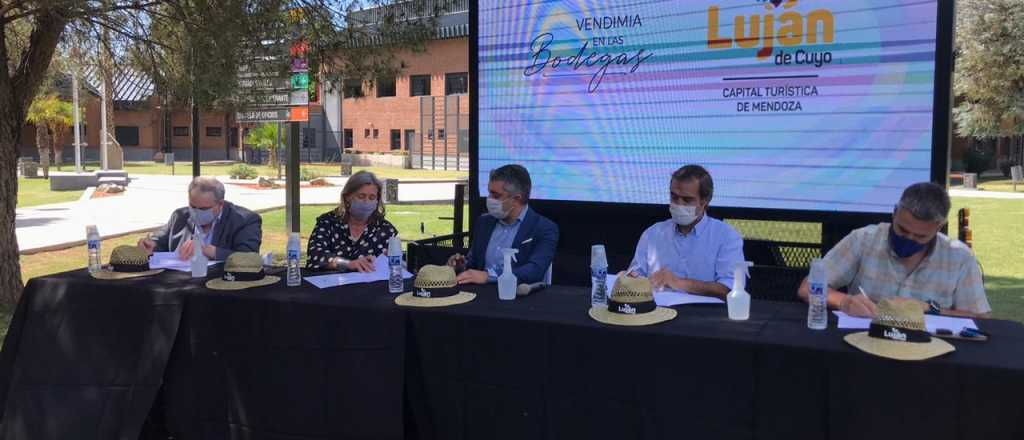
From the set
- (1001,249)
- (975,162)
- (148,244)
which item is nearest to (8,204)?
(148,244)

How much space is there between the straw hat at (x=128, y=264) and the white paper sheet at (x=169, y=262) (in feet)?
0.52

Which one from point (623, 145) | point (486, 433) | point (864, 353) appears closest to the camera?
point (864, 353)

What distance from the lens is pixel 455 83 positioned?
38219 millimetres

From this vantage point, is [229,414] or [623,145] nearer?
[229,414]

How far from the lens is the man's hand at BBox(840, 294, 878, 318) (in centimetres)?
283

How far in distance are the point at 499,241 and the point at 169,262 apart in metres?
1.82

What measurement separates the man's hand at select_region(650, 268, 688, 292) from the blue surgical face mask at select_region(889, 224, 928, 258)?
885 mm

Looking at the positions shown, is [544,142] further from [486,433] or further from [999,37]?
[999,37]

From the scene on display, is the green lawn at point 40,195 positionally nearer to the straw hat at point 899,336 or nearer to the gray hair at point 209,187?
the gray hair at point 209,187

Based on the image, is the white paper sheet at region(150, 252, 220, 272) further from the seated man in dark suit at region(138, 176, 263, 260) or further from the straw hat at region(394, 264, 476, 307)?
the straw hat at region(394, 264, 476, 307)

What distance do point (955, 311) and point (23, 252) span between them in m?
11.1

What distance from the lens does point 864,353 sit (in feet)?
7.84

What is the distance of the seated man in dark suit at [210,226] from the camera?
4602 millimetres

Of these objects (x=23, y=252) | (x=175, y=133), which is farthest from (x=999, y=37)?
(x=175, y=133)
